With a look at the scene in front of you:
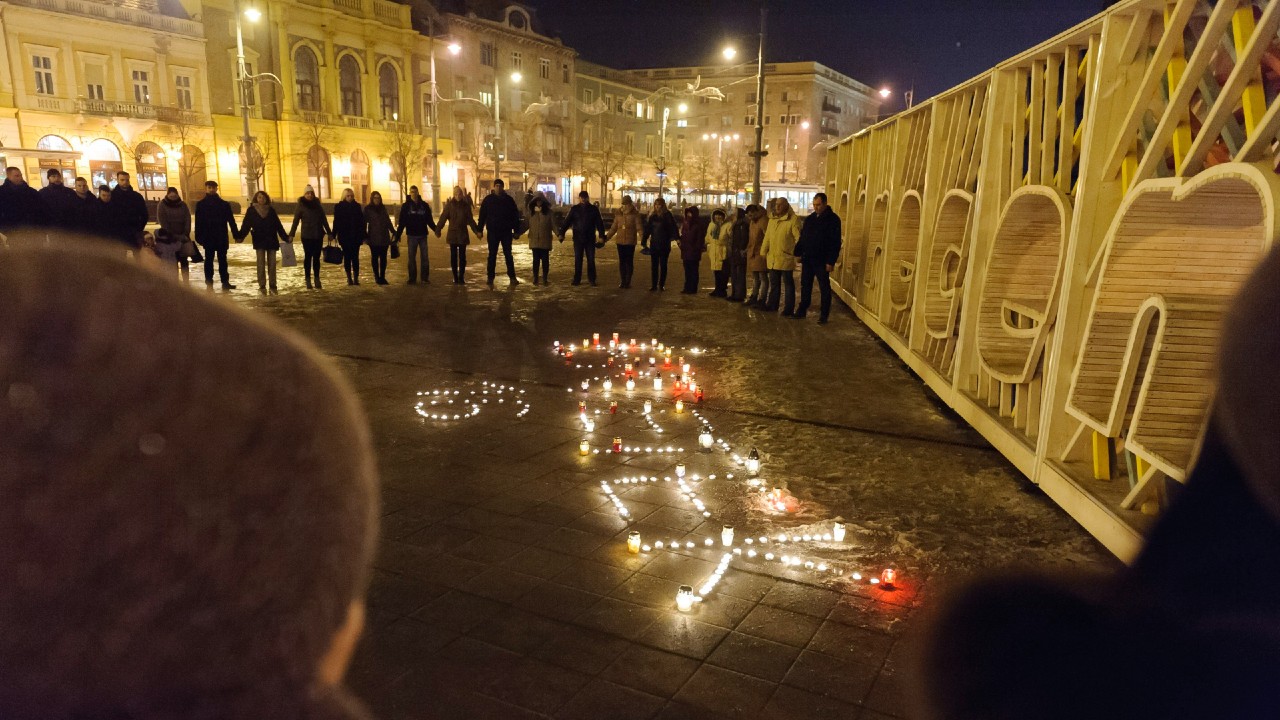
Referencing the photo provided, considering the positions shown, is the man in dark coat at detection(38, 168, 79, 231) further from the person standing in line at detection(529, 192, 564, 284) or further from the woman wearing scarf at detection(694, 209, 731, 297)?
the woman wearing scarf at detection(694, 209, 731, 297)

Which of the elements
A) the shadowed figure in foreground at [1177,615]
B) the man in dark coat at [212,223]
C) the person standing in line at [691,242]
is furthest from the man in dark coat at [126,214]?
the shadowed figure in foreground at [1177,615]

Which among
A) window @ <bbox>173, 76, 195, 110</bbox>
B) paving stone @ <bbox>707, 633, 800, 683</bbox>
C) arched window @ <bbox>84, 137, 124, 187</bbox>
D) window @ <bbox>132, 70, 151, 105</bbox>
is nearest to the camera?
paving stone @ <bbox>707, 633, 800, 683</bbox>

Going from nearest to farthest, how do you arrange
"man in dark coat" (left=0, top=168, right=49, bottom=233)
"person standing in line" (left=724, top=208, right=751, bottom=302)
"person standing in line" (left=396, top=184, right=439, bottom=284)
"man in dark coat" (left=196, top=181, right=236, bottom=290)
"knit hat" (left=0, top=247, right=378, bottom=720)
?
"knit hat" (left=0, top=247, right=378, bottom=720) → "man in dark coat" (left=0, top=168, right=49, bottom=233) → "man in dark coat" (left=196, top=181, right=236, bottom=290) → "person standing in line" (left=724, top=208, right=751, bottom=302) → "person standing in line" (left=396, top=184, right=439, bottom=284)

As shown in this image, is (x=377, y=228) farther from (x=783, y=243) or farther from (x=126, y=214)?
(x=783, y=243)

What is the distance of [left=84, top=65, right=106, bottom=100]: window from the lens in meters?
40.1

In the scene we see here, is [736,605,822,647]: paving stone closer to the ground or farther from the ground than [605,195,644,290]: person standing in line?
closer to the ground

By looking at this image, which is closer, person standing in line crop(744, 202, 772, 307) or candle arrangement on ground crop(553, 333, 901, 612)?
candle arrangement on ground crop(553, 333, 901, 612)

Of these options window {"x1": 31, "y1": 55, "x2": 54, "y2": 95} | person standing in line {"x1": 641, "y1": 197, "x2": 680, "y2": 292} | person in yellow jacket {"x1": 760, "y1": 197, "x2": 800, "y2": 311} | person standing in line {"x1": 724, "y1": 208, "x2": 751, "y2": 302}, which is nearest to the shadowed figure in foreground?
person in yellow jacket {"x1": 760, "y1": 197, "x2": 800, "y2": 311}

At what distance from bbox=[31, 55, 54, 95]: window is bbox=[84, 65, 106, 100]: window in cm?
143

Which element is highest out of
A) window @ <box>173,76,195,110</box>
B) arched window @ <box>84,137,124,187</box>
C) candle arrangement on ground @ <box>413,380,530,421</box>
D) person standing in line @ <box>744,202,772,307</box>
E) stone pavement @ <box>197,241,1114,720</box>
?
window @ <box>173,76,195,110</box>

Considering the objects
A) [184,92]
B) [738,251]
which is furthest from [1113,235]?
[184,92]

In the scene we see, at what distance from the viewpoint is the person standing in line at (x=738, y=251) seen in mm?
14516

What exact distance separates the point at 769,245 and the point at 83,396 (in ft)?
41.5

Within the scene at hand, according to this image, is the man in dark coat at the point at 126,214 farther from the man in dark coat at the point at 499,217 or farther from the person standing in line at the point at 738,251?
the person standing in line at the point at 738,251
